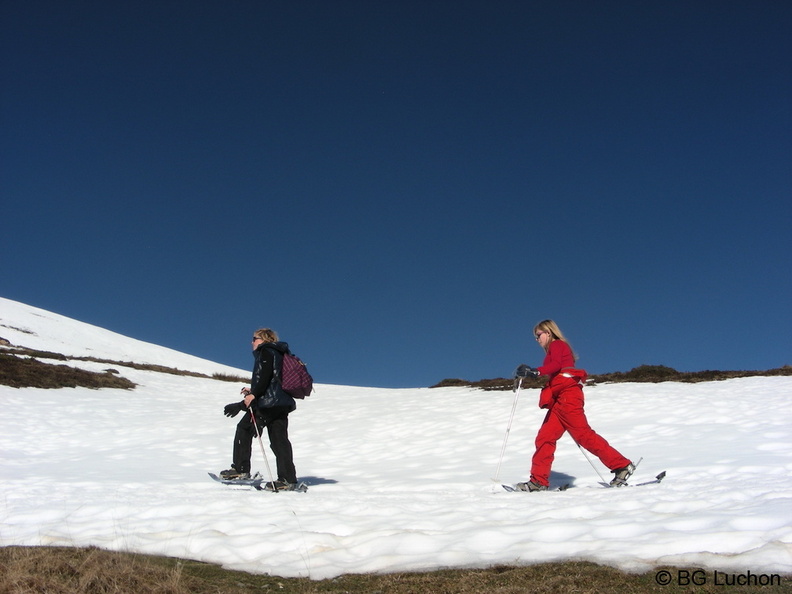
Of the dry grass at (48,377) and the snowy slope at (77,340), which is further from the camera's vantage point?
the snowy slope at (77,340)

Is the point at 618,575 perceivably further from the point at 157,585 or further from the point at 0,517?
the point at 0,517

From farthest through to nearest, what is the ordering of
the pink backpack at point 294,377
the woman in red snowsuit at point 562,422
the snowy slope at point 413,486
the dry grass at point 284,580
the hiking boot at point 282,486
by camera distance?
the pink backpack at point 294,377
the hiking boot at point 282,486
the woman in red snowsuit at point 562,422
the snowy slope at point 413,486
the dry grass at point 284,580

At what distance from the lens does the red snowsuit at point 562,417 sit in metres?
7.01

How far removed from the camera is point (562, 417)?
7145 mm

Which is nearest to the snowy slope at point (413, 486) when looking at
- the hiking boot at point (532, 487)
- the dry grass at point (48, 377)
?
the hiking boot at point (532, 487)

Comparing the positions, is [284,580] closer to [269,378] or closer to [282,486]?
[282,486]

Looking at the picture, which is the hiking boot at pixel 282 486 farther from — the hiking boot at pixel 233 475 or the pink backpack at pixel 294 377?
the pink backpack at pixel 294 377

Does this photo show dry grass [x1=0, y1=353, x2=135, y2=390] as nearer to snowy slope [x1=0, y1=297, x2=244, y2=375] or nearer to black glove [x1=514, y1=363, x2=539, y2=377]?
black glove [x1=514, y1=363, x2=539, y2=377]

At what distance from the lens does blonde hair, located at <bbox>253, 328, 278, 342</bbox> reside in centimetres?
805

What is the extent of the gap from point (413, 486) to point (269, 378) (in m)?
2.45

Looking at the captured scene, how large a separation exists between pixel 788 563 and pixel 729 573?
0.35 metres

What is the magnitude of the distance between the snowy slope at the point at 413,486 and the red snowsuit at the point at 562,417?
486mm

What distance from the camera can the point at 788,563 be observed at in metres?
3.34

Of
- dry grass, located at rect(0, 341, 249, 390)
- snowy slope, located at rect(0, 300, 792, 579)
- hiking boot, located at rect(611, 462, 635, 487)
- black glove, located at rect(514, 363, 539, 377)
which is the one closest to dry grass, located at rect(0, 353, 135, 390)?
dry grass, located at rect(0, 341, 249, 390)
